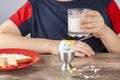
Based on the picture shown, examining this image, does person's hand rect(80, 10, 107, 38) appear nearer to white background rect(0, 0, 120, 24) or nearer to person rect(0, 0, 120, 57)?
person rect(0, 0, 120, 57)

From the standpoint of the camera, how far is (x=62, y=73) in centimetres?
110

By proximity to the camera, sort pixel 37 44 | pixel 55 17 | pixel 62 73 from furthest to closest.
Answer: pixel 55 17
pixel 37 44
pixel 62 73

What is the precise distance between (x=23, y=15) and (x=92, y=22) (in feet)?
1.57

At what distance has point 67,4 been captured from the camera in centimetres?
159

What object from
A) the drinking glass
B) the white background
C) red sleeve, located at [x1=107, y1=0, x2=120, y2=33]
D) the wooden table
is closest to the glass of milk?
the drinking glass

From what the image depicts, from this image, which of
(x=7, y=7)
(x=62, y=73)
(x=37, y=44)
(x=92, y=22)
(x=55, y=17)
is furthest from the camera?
(x=7, y=7)

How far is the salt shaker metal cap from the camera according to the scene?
1140 millimetres

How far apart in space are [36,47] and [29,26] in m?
0.28

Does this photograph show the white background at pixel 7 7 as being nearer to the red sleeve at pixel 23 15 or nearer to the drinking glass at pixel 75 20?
the red sleeve at pixel 23 15

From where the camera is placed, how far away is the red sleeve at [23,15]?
159 cm

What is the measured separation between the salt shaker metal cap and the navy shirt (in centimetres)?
44

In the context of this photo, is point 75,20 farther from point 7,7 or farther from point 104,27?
point 7,7

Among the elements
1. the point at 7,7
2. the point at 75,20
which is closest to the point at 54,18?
the point at 75,20

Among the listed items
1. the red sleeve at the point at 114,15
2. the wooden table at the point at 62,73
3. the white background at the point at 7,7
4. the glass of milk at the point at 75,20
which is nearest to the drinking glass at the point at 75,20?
the glass of milk at the point at 75,20
